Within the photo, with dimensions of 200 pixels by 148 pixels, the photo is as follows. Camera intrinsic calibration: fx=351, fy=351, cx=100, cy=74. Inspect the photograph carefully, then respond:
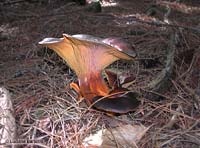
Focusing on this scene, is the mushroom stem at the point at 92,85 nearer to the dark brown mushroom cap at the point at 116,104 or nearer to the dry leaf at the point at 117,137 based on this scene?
the dark brown mushroom cap at the point at 116,104

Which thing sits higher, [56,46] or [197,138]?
[56,46]

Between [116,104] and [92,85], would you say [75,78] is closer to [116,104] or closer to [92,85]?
[92,85]

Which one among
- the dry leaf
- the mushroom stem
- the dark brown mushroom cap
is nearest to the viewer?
the dry leaf

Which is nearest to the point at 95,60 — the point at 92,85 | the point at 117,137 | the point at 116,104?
the point at 92,85

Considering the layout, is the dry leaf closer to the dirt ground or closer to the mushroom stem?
the dirt ground

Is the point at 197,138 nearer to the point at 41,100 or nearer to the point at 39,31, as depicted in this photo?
the point at 41,100

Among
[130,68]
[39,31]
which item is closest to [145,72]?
[130,68]

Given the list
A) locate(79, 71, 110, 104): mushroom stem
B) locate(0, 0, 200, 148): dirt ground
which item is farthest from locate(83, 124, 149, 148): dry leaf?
locate(79, 71, 110, 104): mushroom stem
